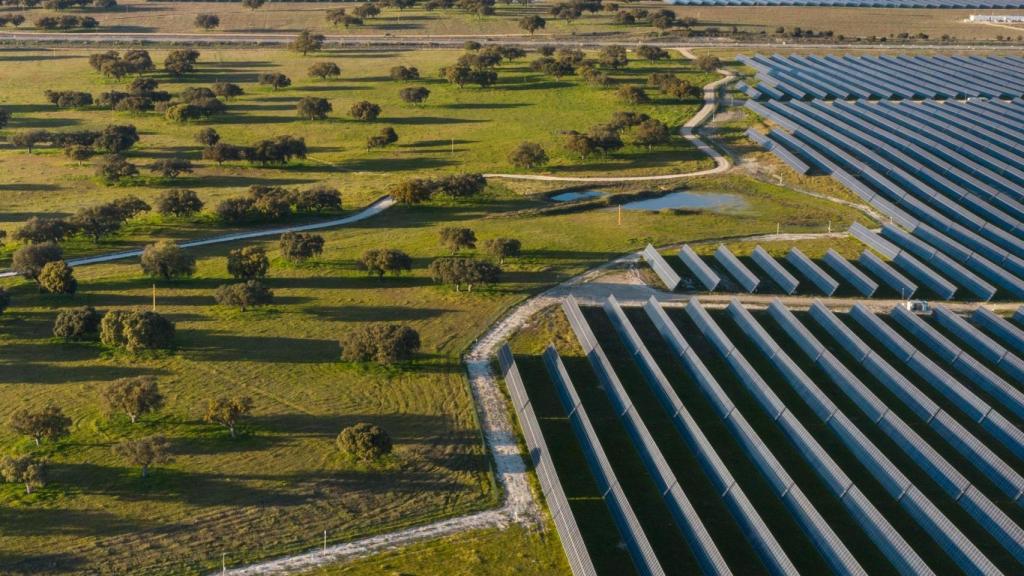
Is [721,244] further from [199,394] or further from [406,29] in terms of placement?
[406,29]

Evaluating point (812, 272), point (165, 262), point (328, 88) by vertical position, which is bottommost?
point (812, 272)

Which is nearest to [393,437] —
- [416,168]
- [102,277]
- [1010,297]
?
[102,277]

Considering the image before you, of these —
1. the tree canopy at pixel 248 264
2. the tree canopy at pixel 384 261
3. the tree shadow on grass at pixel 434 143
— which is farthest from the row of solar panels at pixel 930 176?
the tree canopy at pixel 248 264

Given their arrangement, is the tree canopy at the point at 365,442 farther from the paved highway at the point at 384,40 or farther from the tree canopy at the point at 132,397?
the paved highway at the point at 384,40

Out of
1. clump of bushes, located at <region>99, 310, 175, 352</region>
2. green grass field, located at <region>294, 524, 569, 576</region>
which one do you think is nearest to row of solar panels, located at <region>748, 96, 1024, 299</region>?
green grass field, located at <region>294, 524, 569, 576</region>

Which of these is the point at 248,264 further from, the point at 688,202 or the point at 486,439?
the point at 688,202

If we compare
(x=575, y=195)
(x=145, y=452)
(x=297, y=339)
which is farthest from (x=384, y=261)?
(x=575, y=195)
